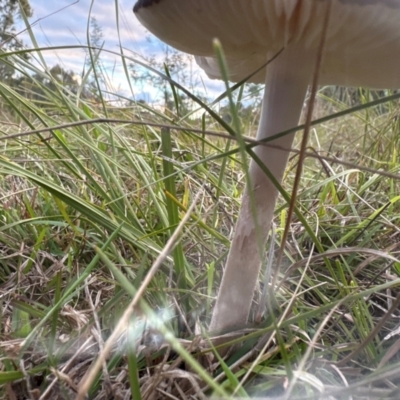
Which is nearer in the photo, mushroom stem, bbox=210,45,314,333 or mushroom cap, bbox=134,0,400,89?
mushroom cap, bbox=134,0,400,89

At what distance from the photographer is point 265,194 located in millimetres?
485

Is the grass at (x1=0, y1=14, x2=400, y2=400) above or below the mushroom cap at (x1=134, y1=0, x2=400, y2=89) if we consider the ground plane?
below

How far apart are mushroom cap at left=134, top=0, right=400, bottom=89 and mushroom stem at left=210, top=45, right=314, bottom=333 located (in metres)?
0.02

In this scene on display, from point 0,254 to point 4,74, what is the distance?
2.36 feet

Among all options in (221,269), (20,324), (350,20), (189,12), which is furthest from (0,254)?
(350,20)

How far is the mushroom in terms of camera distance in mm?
367

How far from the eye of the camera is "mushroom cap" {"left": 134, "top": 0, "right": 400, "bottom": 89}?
1.17ft

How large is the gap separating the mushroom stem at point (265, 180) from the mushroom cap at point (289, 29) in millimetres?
20

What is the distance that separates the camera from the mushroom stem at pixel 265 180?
0.47m

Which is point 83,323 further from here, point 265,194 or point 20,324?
point 265,194

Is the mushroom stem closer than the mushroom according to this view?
No

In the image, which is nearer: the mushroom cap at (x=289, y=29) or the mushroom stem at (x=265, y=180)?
the mushroom cap at (x=289, y=29)

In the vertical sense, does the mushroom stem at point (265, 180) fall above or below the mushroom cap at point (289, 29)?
below

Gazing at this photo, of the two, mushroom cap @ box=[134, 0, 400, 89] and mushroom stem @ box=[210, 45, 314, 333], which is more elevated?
mushroom cap @ box=[134, 0, 400, 89]
